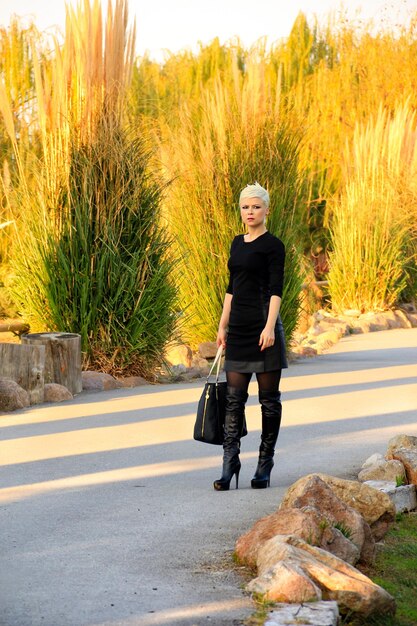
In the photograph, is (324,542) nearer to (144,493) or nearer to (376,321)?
(144,493)

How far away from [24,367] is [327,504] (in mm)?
4116

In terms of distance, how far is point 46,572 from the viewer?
411 cm

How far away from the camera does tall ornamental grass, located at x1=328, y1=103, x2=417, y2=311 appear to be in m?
16.2

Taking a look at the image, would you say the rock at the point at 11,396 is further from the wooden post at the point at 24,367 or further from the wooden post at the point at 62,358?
the wooden post at the point at 62,358

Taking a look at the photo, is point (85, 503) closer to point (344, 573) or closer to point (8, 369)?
point (344, 573)

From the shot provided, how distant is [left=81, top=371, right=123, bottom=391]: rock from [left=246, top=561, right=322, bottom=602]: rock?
543 centimetres

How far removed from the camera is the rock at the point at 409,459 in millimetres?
5543

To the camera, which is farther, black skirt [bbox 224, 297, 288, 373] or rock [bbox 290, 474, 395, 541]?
black skirt [bbox 224, 297, 288, 373]

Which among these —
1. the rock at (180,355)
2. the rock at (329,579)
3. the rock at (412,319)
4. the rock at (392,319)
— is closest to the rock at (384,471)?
the rock at (329,579)

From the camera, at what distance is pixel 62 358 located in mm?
8695

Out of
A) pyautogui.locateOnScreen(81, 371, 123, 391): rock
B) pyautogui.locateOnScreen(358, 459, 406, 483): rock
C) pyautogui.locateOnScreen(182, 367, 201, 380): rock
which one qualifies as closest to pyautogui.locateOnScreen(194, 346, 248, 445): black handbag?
pyautogui.locateOnScreen(358, 459, 406, 483): rock

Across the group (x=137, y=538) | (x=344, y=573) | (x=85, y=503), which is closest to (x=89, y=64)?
(x=85, y=503)

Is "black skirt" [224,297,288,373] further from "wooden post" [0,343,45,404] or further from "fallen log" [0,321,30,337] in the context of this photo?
"fallen log" [0,321,30,337]

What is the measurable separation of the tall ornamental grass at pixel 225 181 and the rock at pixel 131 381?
1372 mm
